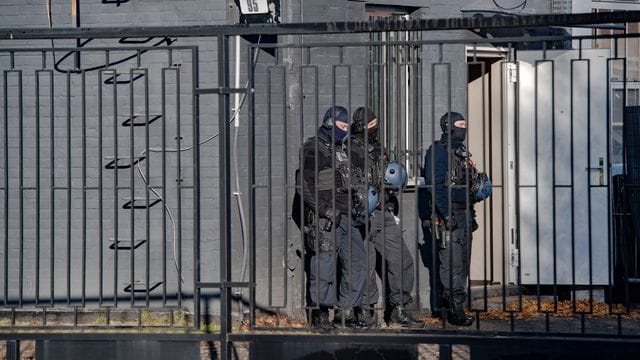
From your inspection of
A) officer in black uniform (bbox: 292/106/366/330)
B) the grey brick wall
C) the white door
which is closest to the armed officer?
officer in black uniform (bbox: 292/106/366/330)

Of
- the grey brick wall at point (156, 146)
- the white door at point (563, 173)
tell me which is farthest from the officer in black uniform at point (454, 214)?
the white door at point (563, 173)

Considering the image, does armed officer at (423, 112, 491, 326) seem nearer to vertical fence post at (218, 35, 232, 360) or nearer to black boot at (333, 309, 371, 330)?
black boot at (333, 309, 371, 330)

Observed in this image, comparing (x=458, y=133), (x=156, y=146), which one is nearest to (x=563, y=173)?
(x=458, y=133)

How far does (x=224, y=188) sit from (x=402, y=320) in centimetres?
275

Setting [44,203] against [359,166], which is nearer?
[359,166]

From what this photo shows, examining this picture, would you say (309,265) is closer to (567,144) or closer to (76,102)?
(76,102)

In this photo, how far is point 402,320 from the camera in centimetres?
822

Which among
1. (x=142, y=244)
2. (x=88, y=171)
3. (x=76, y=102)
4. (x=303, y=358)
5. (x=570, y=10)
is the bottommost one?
(x=303, y=358)

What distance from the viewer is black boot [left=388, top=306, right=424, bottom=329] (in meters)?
8.13

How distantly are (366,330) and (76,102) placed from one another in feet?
13.9

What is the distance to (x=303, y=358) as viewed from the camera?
6000 millimetres

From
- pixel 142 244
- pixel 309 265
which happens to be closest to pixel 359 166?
pixel 309 265

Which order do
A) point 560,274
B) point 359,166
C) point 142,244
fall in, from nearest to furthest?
point 359,166
point 142,244
point 560,274

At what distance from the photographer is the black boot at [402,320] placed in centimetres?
813
